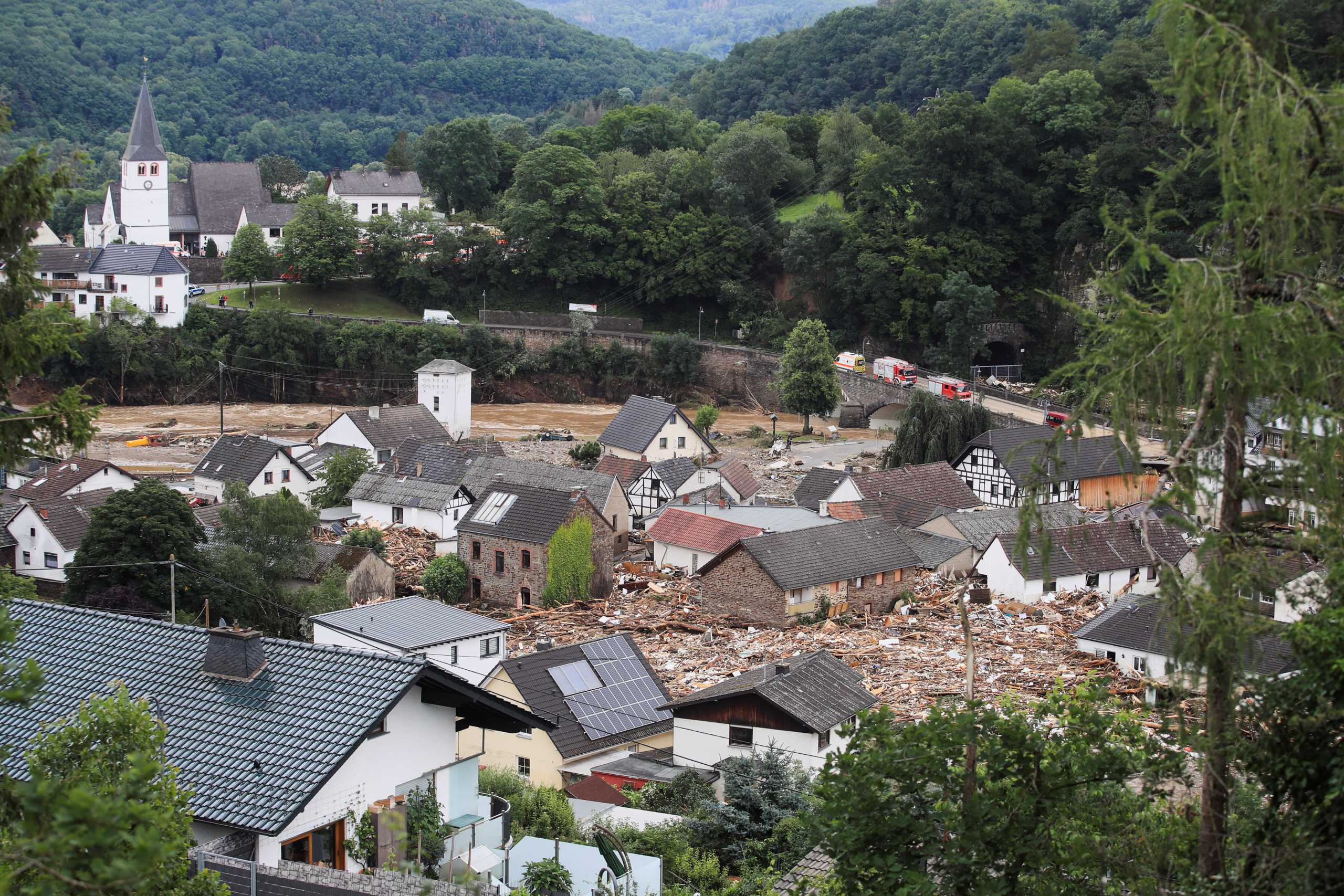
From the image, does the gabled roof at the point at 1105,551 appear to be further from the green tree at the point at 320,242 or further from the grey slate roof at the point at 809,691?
the green tree at the point at 320,242

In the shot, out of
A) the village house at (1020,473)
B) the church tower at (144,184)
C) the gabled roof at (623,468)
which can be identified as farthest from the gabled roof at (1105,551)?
the church tower at (144,184)

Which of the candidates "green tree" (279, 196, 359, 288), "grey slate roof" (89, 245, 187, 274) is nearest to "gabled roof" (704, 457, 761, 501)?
"green tree" (279, 196, 359, 288)

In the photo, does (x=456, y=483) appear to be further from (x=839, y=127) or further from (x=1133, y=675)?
(x=839, y=127)

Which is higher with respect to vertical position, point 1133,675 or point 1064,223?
point 1064,223

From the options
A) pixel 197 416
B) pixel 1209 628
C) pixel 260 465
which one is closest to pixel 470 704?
pixel 1209 628

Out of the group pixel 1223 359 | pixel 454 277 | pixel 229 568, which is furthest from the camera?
pixel 454 277

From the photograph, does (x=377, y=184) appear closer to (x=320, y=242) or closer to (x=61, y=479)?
(x=320, y=242)
